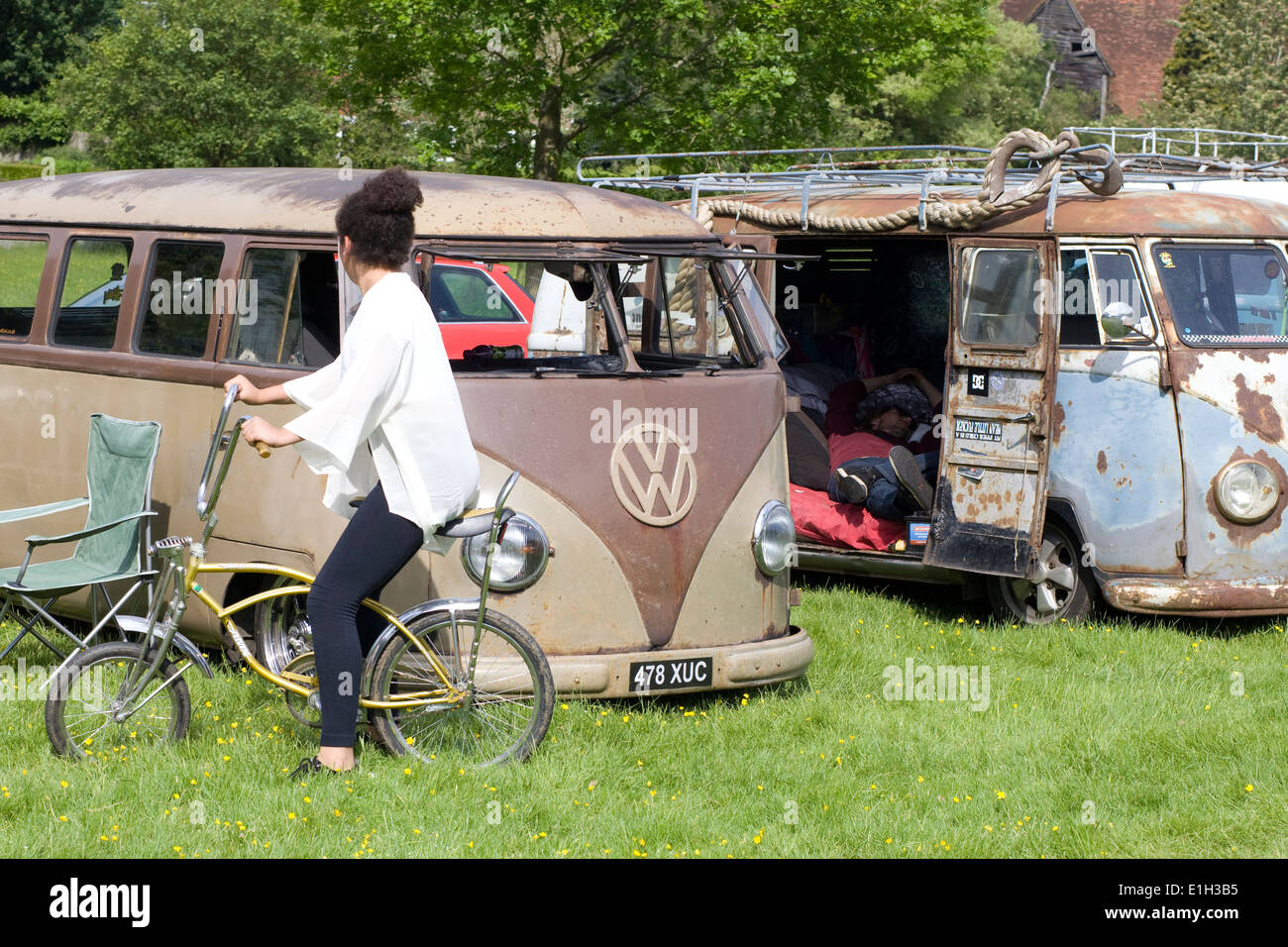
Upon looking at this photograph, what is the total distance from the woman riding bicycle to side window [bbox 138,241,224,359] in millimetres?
1557

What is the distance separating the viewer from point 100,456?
6.60m

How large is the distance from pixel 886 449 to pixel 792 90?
10.5 m

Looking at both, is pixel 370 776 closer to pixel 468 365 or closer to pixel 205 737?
pixel 205 737

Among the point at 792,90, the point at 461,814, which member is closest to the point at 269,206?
the point at 461,814

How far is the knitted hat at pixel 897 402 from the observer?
10.1m

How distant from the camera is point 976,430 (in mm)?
8398

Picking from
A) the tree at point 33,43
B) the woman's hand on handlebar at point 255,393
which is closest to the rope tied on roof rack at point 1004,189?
the woman's hand on handlebar at point 255,393

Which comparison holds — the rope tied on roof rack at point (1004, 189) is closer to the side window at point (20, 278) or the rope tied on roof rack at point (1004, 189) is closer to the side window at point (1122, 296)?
the side window at point (1122, 296)

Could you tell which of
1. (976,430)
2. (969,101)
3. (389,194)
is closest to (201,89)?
(969,101)

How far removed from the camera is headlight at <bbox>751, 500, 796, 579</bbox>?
6.40m

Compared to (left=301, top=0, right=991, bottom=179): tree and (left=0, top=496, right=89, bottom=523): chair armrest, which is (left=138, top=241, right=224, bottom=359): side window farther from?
(left=301, top=0, right=991, bottom=179): tree

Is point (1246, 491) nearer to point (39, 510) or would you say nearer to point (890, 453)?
point (890, 453)

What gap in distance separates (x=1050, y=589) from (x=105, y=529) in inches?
198
